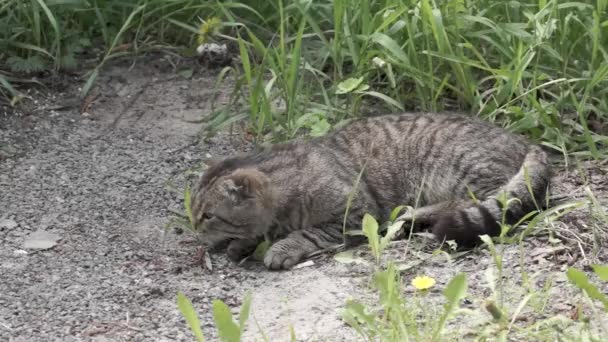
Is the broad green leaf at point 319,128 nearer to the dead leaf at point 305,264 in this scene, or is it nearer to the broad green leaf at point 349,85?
the broad green leaf at point 349,85

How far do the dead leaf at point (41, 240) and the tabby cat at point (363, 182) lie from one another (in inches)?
28.8

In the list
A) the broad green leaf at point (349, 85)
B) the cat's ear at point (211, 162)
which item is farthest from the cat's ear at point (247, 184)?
the broad green leaf at point (349, 85)

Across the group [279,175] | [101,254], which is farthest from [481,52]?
[101,254]

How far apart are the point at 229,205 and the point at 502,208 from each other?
53.3 inches

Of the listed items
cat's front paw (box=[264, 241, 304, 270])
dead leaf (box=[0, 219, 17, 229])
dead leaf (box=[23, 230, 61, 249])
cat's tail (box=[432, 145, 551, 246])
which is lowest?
dead leaf (box=[0, 219, 17, 229])

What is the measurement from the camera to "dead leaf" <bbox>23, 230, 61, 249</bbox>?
18.4 feet

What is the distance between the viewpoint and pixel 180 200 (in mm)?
6125

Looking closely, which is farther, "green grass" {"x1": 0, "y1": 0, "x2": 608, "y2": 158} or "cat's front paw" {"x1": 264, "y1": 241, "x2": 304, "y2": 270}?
"green grass" {"x1": 0, "y1": 0, "x2": 608, "y2": 158}

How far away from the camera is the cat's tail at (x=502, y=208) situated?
5211 millimetres

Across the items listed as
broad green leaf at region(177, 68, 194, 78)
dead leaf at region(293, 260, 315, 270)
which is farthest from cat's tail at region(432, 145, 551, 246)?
broad green leaf at region(177, 68, 194, 78)

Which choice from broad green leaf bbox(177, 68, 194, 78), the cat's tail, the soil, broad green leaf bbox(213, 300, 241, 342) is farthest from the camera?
broad green leaf bbox(177, 68, 194, 78)

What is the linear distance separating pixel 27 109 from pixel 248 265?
231cm

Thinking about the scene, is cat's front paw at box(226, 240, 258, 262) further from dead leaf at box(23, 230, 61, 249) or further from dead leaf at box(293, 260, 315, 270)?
dead leaf at box(23, 230, 61, 249)

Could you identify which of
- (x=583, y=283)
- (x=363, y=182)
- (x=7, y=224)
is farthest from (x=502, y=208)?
(x=7, y=224)
